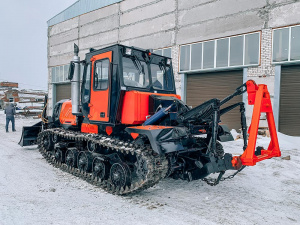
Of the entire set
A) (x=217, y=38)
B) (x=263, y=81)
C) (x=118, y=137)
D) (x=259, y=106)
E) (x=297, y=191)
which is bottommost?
(x=297, y=191)

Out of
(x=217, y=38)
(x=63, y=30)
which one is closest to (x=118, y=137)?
(x=217, y=38)

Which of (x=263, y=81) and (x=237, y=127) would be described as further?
(x=237, y=127)

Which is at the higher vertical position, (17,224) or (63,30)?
(63,30)

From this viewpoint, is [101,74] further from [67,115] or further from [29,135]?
[29,135]

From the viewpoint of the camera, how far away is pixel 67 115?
7496 mm

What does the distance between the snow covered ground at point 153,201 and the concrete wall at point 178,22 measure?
8.27m

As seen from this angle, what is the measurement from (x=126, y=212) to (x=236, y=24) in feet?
40.1

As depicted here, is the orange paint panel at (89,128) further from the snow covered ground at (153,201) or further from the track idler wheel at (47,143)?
the track idler wheel at (47,143)

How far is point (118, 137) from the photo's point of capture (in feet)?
18.8

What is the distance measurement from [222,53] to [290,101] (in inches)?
166

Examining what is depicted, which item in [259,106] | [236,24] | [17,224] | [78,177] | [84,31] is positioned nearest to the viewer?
[17,224]

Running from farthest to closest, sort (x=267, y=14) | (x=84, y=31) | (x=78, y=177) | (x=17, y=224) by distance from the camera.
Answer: (x=84, y=31) → (x=267, y=14) → (x=78, y=177) → (x=17, y=224)

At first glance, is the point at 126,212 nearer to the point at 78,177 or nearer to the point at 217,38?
the point at 78,177

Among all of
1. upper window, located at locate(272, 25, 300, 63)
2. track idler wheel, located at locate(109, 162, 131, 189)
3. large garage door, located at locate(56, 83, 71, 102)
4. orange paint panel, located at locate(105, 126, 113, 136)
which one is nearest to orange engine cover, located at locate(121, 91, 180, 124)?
orange paint panel, located at locate(105, 126, 113, 136)
